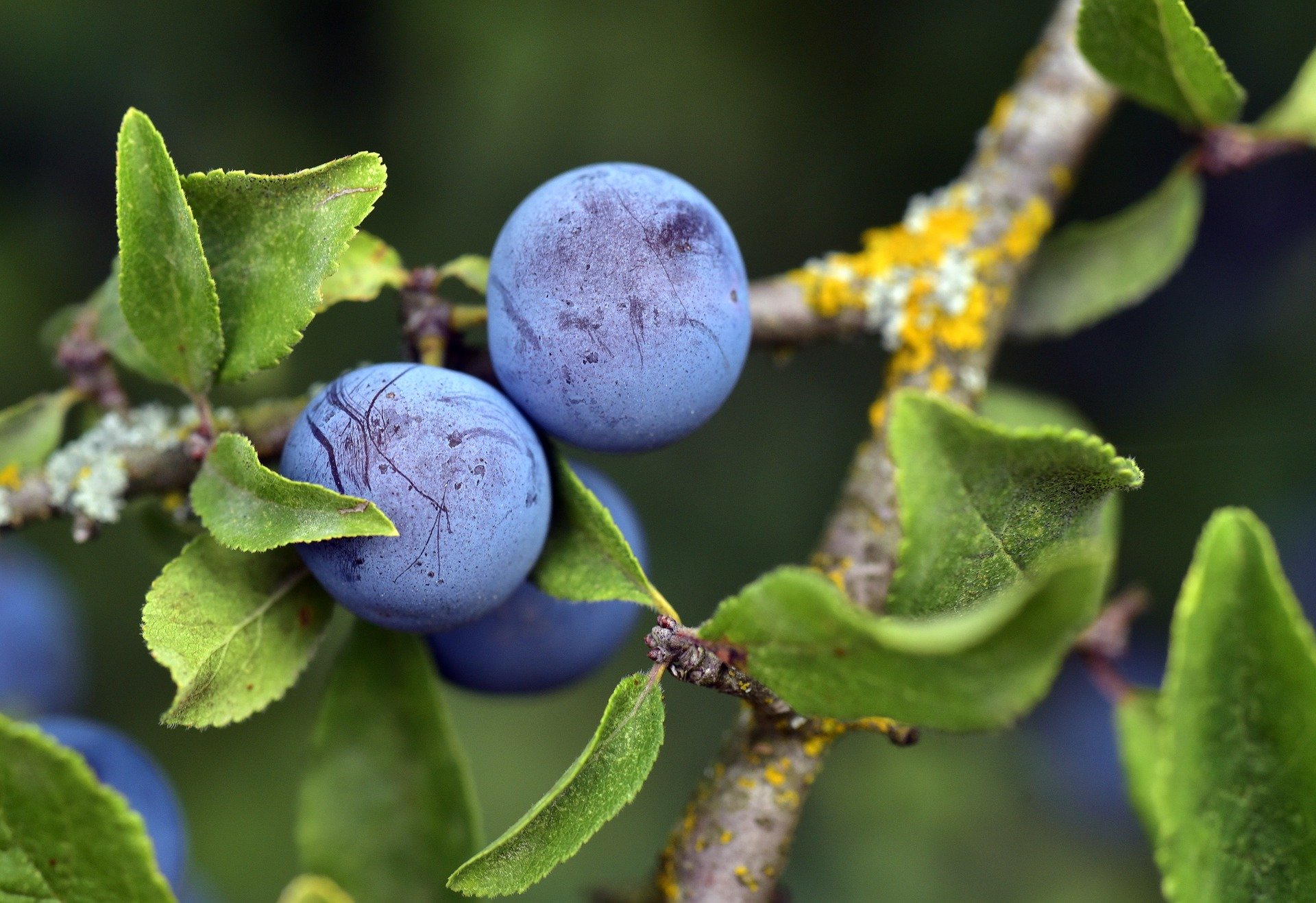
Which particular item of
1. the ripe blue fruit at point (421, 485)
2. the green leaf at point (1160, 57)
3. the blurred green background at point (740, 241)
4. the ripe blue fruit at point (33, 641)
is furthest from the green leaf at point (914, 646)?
the ripe blue fruit at point (33, 641)

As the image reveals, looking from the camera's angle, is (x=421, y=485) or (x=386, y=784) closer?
(x=421, y=485)

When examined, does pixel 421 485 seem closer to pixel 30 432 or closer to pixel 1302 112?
pixel 30 432

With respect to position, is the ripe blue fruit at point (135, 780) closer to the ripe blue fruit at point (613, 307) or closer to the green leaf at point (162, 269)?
the green leaf at point (162, 269)

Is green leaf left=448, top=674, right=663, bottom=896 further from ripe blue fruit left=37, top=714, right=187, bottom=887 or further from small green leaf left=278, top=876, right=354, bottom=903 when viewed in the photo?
ripe blue fruit left=37, top=714, right=187, bottom=887

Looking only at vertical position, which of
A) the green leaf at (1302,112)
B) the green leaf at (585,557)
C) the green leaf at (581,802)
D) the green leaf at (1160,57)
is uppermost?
the green leaf at (1160,57)

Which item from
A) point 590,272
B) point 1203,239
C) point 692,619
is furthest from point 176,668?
point 1203,239

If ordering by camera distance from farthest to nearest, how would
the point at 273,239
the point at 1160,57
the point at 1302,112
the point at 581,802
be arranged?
the point at 1302,112 < the point at 1160,57 < the point at 273,239 < the point at 581,802

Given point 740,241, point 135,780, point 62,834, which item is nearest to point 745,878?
point 62,834
